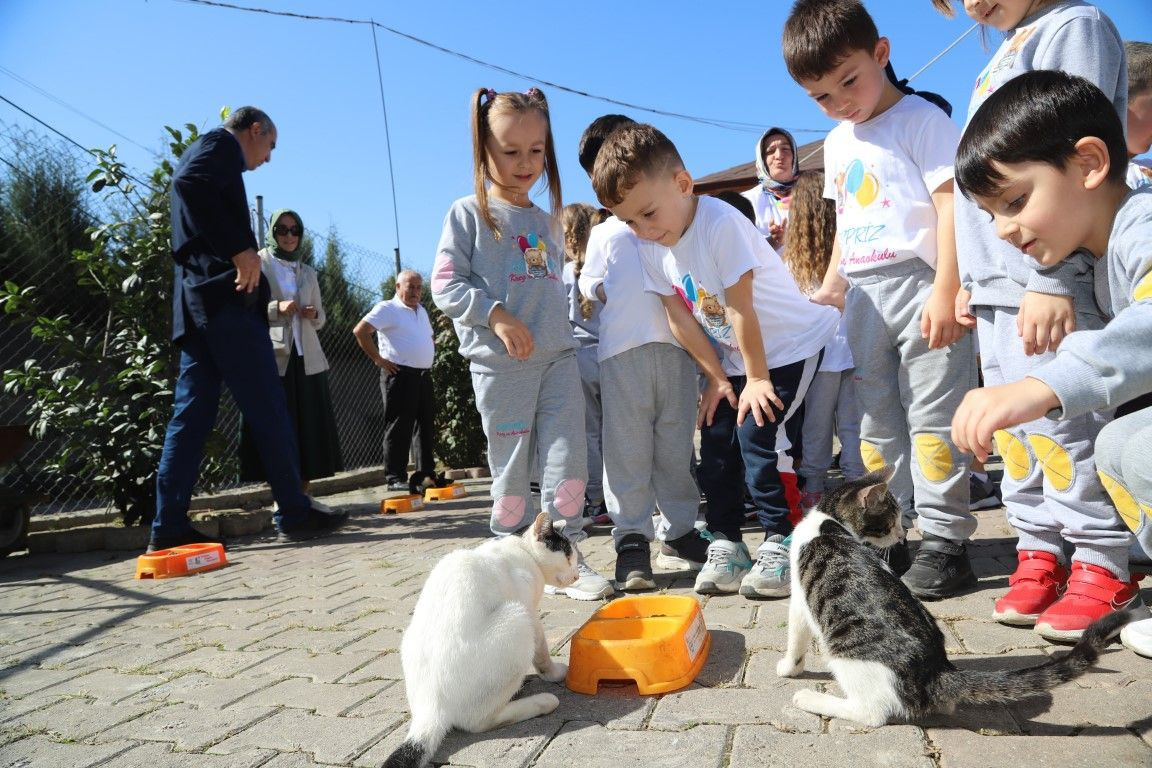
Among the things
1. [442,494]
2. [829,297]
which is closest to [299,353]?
[442,494]

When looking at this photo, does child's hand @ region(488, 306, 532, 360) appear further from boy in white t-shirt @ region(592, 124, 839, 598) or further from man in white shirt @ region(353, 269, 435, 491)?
man in white shirt @ region(353, 269, 435, 491)

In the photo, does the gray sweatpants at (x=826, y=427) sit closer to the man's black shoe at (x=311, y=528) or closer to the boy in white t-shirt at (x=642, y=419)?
the boy in white t-shirt at (x=642, y=419)

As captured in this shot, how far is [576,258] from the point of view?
6.31 meters

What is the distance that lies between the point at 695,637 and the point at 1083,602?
1248mm

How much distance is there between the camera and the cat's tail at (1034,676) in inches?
68.9

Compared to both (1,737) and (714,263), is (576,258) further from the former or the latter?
(1,737)

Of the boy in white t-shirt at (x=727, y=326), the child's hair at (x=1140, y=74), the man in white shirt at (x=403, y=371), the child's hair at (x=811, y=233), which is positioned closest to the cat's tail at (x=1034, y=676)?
the boy in white t-shirt at (x=727, y=326)

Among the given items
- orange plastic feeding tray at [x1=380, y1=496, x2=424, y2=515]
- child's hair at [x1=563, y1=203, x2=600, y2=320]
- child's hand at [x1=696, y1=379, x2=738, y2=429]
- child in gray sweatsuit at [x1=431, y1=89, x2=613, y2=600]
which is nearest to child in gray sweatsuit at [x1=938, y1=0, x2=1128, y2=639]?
child's hand at [x1=696, y1=379, x2=738, y2=429]

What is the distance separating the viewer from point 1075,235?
2.04m

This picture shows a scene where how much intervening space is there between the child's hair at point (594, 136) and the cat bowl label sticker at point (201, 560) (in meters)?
3.43

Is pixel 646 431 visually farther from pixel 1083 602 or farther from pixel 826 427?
pixel 1083 602

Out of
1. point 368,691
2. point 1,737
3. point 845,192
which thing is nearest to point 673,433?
point 845,192

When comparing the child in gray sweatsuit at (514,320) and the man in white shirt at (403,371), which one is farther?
the man in white shirt at (403,371)

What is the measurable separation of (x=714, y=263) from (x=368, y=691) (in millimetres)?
2237
